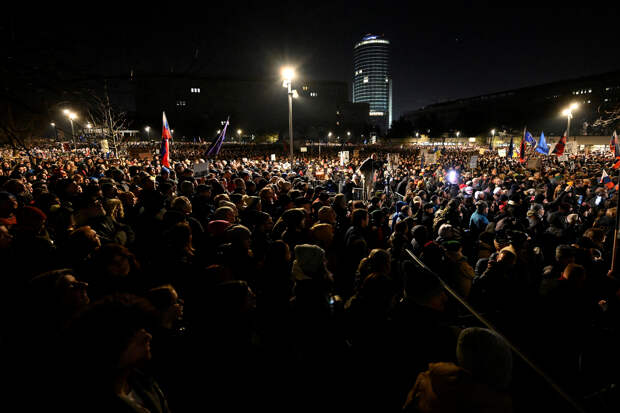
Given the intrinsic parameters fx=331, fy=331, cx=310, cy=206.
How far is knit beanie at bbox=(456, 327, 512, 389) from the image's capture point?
1775 millimetres

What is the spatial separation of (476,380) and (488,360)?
0.42 ft

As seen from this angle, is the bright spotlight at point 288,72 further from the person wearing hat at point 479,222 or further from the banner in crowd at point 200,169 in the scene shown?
the person wearing hat at point 479,222

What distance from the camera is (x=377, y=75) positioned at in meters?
192

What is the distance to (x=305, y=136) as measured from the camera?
327ft

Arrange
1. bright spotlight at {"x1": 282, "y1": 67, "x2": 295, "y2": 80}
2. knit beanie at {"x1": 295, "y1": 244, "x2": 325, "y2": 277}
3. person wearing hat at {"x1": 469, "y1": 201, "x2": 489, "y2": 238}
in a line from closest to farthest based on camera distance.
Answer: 1. knit beanie at {"x1": 295, "y1": 244, "x2": 325, "y2": 277}
2. person wearing hat at {"x1": 469, "y1": 201, "x2": 489, "y2": 238}
3. bright spotlight at {"x1": 282, "y1": 67, "x2": 295, "y2": 80}

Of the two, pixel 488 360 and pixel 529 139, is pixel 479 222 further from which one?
pixel 529 139

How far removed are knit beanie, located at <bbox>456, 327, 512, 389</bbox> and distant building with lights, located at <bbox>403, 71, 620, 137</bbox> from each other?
3502 inches

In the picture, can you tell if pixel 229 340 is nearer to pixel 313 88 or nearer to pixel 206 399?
pixel 206 399

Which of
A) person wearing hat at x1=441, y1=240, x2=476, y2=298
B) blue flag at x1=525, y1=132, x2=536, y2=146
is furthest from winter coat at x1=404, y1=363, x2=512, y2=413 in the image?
blue flag at x1=525, y1=132, x2=536, y2=146

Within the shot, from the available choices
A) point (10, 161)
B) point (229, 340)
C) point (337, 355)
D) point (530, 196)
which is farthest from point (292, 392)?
point (10, 161)

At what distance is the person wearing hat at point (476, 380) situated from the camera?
5.72ft

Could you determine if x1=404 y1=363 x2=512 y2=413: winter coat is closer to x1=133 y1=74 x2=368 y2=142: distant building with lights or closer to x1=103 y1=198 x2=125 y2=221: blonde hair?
x1=103 y1=198 x2=125 y2=221: blonde hair

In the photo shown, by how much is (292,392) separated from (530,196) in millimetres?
10902

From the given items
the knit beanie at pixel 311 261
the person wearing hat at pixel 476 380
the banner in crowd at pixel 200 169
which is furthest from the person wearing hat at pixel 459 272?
the banner in crowd at pixel 200 169
